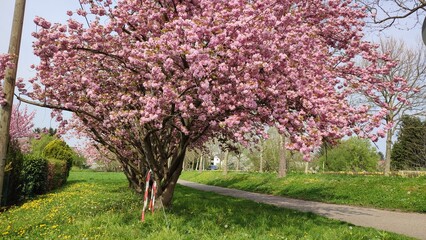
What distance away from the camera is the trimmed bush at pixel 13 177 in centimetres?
1245

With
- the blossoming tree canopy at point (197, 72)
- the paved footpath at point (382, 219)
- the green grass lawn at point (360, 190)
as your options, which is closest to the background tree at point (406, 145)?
the green grass lawn at point (360, 190)

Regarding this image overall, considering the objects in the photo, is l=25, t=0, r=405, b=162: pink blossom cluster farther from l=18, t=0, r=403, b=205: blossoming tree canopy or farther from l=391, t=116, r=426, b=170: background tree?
l=391, t=116, r=426, b=170: background tree

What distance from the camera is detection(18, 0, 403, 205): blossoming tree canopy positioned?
23.0 feet

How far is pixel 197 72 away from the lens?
6.80 meters

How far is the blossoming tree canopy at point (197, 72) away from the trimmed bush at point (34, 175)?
7.28 m

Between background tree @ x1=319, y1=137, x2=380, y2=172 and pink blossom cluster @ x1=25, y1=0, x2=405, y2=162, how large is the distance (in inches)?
1712

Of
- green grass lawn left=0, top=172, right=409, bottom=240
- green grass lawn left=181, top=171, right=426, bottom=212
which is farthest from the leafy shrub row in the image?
green grass lawn left=181, top=171, right=426, bottom=212

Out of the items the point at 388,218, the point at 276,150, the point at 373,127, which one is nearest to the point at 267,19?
the point at 373,127

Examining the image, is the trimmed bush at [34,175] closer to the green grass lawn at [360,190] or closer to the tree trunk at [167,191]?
the tree trunk at [167,191]

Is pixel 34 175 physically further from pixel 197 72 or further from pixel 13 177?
pixel 197 72

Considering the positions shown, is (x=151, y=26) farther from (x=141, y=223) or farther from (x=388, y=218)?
(x=388, y=218)

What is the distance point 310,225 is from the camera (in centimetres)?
834

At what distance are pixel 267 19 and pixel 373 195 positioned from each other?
369 inches

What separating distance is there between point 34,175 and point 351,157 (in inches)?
1834
